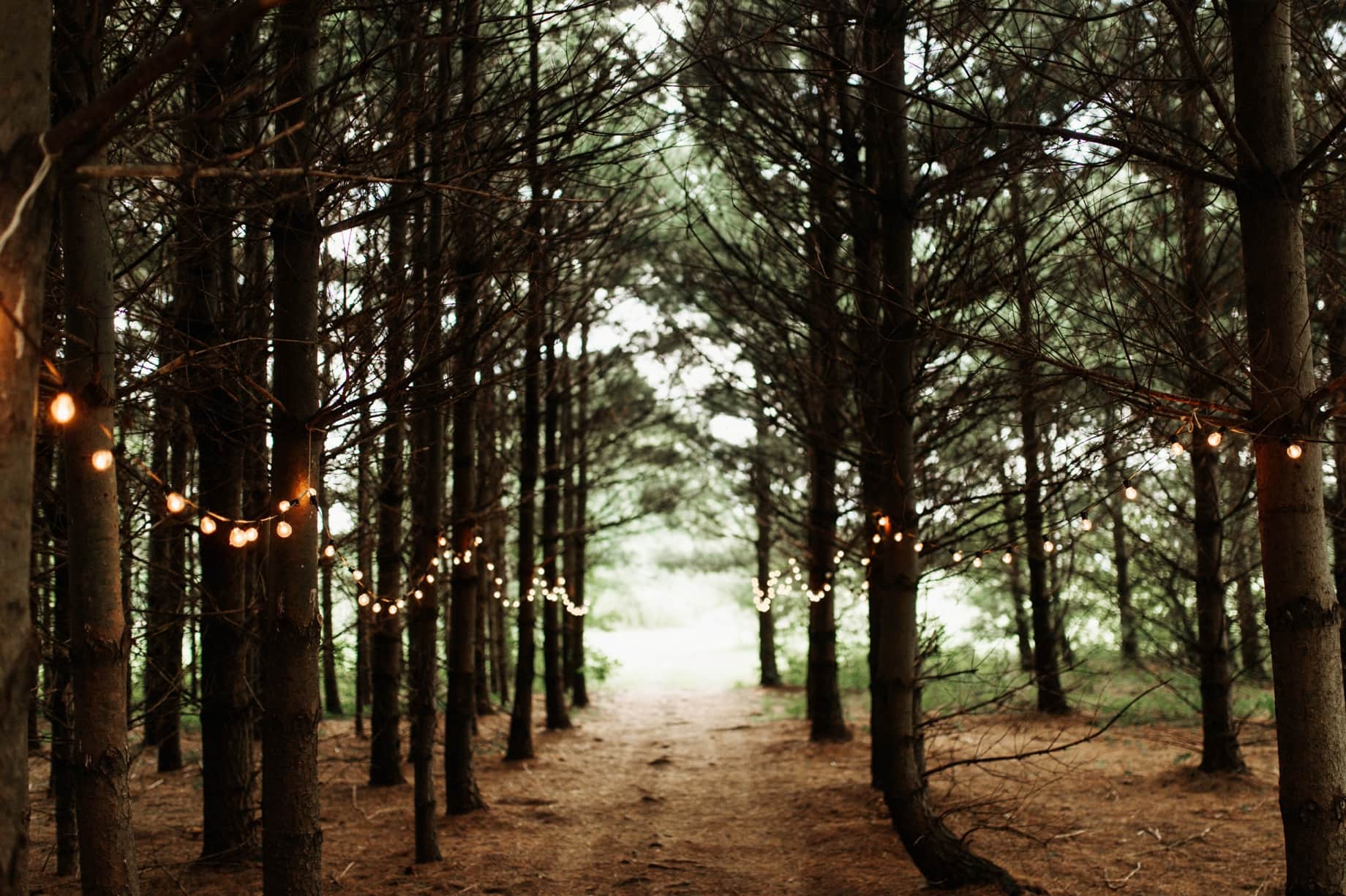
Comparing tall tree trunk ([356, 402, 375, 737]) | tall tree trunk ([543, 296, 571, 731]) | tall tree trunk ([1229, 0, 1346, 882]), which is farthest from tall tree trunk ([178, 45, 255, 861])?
tall tree trunk ([1229, 0, 1346, 882])

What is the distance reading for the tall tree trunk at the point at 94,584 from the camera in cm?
361

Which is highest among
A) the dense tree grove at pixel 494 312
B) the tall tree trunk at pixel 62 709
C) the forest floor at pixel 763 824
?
the dense tree grove at pixel 494 312

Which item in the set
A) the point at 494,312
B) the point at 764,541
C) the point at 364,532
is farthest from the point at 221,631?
the point at 764,541

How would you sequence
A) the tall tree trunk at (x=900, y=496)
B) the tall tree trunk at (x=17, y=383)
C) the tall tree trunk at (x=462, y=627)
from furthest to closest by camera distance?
the tall tree trunk at (x=462, y=627)
the tall tree trunk at (x=900, y=496)
the tall tree trunk at (x=17, y=383)

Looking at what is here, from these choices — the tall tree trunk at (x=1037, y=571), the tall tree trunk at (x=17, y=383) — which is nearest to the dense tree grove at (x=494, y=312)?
the tall tree trunk at (x=17, y=383)

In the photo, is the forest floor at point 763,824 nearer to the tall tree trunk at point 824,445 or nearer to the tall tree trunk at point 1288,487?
the tall tree trunk at point 824,445

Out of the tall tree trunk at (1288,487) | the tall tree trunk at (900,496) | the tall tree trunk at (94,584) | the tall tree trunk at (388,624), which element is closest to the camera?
the tall tree trunk at (94,584)

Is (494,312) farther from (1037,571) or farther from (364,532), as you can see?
(1037,571)

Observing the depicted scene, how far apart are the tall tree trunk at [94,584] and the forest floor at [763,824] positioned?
2075 mm

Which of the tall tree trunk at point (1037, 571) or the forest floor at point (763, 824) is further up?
the tall tree trunk at point (1037, 571)

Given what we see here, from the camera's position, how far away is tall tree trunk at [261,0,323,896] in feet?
15.0

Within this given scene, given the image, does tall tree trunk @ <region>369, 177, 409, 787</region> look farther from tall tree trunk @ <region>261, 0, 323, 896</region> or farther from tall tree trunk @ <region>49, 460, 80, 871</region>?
tall tree trunk @ <region>261, 0, 323, 896</region>

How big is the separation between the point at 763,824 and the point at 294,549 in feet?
20.4

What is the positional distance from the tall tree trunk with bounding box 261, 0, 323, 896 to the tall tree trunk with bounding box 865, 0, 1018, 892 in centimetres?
370
